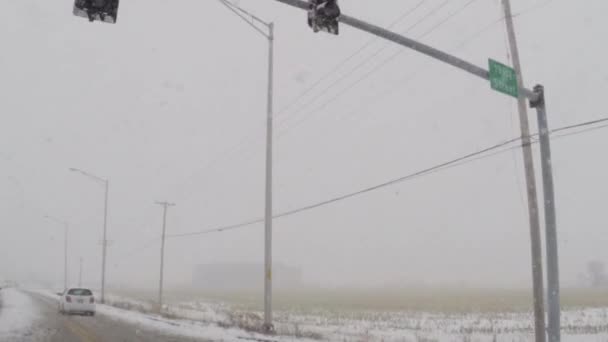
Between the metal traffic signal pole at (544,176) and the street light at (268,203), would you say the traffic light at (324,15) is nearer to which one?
the metal traffic signal pole at (544,176)

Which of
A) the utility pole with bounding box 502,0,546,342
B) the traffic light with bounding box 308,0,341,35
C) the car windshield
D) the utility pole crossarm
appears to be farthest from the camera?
the car windshield

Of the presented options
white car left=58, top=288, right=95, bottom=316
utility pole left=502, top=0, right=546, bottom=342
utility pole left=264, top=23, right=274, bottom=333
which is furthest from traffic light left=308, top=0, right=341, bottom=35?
→ white car left=58, top=288, right=95, bottom=316

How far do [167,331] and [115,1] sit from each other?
489 inches

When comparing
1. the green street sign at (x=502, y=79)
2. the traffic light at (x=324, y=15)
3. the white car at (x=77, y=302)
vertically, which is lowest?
the white car at (x=77, y=302)

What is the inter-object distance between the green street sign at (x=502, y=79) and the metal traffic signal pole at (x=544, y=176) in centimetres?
3

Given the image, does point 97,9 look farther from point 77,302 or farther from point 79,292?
point 79,292

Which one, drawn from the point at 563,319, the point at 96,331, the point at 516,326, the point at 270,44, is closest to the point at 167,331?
the point at 96,331

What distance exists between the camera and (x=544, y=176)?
10219mm

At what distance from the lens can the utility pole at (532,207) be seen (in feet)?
35.6

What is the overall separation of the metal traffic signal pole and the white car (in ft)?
72.3

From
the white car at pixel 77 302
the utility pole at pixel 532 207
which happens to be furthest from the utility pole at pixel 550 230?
the white car at pixel 77 302

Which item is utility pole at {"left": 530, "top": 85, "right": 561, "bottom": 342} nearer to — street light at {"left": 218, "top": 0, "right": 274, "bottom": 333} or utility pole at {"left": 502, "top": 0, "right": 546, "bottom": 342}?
utility pole at {"left": 502, "top": 0, "right": 546, "bottom": 342}

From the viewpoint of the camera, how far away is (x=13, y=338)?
44.9 feet

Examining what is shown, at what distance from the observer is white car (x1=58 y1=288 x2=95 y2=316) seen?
25.7 meters
